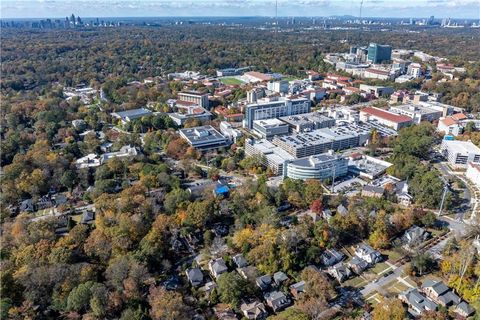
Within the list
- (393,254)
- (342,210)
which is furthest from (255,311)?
(342,210)

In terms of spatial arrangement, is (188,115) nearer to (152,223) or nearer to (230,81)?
(152,223)

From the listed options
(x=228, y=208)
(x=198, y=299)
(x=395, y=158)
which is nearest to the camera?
(x=198, y=299)

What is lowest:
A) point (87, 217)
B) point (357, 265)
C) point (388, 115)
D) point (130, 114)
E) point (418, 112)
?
point (357, 265)

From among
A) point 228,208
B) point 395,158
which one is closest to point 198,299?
point 228,208

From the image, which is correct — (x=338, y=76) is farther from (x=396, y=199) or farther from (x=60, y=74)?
(x=60, y=74)

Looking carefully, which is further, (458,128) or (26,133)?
(458,128)

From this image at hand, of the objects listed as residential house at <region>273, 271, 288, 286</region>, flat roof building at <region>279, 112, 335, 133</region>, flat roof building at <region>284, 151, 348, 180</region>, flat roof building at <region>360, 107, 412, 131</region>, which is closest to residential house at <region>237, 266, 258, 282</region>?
residential house at <region>273, 271, 288, 286</region>
